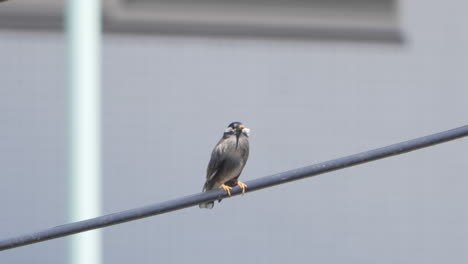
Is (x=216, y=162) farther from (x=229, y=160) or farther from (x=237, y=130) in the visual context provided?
(x=237, y=130)

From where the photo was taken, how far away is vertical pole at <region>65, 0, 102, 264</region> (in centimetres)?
494

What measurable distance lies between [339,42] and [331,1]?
34cm

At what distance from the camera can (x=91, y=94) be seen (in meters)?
5.01

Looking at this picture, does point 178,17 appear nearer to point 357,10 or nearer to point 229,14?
point 229,14

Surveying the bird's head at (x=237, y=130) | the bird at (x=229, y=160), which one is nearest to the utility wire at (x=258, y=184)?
the bird at (x=229, y=160)

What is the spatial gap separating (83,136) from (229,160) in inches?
38.6

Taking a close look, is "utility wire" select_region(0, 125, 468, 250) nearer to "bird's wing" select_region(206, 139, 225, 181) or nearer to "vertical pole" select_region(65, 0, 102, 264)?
"vertical pole" select_region(65, 0, 102, 264)

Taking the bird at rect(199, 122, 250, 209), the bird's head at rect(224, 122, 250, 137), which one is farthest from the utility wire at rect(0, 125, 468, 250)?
the bird's head at rect(224, 122, 250, 137)

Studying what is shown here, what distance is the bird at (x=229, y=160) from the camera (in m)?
5.70

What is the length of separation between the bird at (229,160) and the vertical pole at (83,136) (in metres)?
0.83

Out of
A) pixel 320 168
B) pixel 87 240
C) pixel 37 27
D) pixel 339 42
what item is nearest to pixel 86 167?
pixel 87 240

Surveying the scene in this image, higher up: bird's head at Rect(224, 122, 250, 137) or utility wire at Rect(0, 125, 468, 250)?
bird's head at Rect(224, 122, 250, 137)

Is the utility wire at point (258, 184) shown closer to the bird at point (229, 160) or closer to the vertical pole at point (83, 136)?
the vertical pole at point (83, 136)

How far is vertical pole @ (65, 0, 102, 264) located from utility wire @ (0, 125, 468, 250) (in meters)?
1.01
